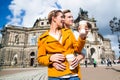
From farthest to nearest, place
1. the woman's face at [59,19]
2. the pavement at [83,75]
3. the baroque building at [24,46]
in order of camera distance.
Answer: the baroque building at [24,46] → the pavement at [83,75] → the woman's face at [59,19]

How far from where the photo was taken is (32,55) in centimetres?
4756

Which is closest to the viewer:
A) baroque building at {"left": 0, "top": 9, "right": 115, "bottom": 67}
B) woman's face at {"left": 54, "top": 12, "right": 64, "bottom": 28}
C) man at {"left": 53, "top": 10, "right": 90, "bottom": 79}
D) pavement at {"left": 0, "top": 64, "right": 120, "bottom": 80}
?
man at {"left": 53, "top": 10, "right": 90, "bottom": 79}

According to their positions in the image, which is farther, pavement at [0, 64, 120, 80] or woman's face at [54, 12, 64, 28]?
pavement at [0, 64, 120, 80]

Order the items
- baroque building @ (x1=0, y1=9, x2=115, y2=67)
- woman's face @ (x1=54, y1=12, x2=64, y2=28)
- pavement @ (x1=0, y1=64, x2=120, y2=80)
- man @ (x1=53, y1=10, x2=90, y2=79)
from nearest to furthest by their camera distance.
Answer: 1. man @ (x1=53, y1=10, x2=90, y2=79)
2. woman's face @ (x1=54, y1=12, x2=64, y2=28)
3. pavement @ (x1=0, y1=64, x2=120, y2=80)
4. baroque building @ (x1=0, y1=9, x2=115, y2=67)

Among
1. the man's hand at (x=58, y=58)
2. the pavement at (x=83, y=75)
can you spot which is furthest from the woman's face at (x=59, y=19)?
the pavement at (x=83, y=75)

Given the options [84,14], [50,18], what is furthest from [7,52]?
[50,18]

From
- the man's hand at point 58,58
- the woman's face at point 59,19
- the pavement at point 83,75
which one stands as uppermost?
the woman's face at point 59,19

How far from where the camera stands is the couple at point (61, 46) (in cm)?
248

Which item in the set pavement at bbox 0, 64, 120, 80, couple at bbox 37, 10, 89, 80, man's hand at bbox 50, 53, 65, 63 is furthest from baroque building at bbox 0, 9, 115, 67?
man's hand at bbox 50, 53, 65, 63

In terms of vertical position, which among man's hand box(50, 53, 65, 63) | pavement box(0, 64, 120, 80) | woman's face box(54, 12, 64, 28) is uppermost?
woman's face box(54, 12, 64, 28)

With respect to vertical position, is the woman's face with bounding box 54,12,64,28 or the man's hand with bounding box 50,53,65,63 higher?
the woman's face with bounding box 54,12,64,28

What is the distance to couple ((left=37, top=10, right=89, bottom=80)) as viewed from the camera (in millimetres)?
2478

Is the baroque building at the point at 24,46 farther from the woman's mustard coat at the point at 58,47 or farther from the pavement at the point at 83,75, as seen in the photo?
the woman's mustard coat at the point at 58,47

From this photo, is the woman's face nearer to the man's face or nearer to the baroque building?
the man's face
